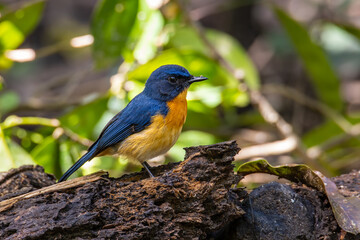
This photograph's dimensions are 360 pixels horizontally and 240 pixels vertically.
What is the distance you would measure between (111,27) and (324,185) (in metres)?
3.04

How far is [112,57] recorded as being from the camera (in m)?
5.52

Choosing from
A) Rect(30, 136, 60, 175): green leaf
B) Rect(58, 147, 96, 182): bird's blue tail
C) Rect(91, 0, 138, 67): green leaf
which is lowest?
Rect(58, 147, 96, 182): bird's blue tail

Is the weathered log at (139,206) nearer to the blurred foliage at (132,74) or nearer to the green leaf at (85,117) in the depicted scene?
the blurred foliage at (132,74)

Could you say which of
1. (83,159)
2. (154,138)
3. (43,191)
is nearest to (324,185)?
(154,138)

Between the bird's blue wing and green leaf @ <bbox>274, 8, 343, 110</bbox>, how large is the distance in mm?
2545

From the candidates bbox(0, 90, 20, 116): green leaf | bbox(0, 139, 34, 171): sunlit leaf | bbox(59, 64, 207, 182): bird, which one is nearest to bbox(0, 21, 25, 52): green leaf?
bbox(0, 90, 20, 116): green leaf

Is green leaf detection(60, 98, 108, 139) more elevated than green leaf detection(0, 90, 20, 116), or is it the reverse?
green leaf detection(0, 90, 20, 116)

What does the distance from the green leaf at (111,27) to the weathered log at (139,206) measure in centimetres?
247

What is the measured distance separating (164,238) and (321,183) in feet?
3.49

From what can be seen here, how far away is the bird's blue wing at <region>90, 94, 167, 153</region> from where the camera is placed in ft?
14.1

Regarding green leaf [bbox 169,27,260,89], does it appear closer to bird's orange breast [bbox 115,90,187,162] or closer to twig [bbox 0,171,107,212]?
bird's orange breast [bbox 115,90,187,162]

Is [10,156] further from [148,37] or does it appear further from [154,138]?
[148,37]

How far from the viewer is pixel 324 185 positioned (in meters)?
3.26

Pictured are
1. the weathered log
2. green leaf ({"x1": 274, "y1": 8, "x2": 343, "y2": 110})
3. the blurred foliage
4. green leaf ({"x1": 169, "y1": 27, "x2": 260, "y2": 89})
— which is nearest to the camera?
the weathered log
